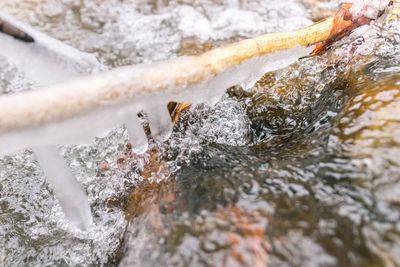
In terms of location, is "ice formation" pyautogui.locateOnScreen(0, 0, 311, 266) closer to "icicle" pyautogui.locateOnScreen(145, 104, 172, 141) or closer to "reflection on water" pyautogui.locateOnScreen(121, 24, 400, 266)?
"icicle" pyautogui.locateOnScreen(145, 104, 172, 141)

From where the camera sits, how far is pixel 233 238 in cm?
144

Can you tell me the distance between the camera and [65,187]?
1.93 metres

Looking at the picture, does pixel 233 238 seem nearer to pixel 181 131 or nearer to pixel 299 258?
pixel 299 258

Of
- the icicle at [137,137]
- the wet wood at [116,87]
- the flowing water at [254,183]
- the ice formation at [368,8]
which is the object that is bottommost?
the flowing water at [254,183]

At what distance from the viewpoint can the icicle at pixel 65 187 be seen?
1.81 meters

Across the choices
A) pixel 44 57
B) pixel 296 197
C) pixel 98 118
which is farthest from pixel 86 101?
Result: pixel 296 197

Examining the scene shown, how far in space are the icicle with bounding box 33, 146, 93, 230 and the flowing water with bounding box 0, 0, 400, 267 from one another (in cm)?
6

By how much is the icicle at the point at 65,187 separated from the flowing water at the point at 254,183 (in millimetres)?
62

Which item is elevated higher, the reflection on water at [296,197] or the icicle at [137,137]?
the icicle at [137,137]

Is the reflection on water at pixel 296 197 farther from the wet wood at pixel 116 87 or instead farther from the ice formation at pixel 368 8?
the ice formation at pixel 368 8

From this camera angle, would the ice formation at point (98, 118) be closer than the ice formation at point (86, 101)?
No

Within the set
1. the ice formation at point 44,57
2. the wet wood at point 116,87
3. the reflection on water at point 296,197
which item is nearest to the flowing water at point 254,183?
the reflection on water at point 296,197

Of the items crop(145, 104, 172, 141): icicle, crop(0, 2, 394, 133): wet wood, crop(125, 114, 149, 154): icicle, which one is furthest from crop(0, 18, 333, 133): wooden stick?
crop(125, 114, 149, 154): icicle

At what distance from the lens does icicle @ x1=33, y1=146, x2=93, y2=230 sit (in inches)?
71.4
